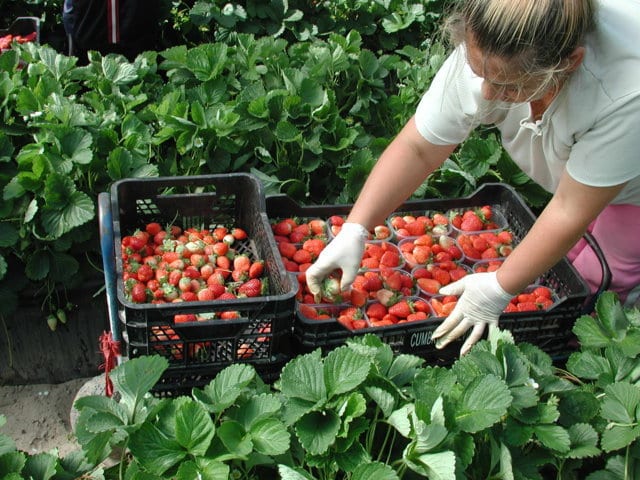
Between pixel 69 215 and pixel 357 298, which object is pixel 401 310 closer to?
pixel 357 298

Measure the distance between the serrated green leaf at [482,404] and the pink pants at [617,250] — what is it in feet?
3.30

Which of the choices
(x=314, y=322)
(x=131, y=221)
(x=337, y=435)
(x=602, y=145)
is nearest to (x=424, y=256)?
(x=314, y=322)

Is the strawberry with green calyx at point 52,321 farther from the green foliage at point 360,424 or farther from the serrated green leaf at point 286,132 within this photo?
the green foliage at point 360,424

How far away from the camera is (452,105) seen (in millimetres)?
2014

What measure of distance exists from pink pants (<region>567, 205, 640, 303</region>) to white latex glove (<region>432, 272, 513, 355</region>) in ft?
1.50

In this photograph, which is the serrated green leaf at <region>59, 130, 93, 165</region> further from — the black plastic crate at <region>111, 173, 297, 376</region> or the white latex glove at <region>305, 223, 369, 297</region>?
the white latex glove at <region>305, 223, 369, 297</region>

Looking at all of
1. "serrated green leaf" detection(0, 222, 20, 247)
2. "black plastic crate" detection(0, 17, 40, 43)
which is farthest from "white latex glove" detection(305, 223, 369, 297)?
"black plastic crate" detection(0, 17, 40, 43)

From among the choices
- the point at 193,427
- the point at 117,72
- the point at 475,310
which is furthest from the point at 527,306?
the point at 117,72

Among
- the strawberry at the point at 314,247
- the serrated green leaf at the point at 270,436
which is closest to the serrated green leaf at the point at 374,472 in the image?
the serrated green leaf at the point at 270,436

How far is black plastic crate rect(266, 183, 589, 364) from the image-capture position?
6.54 feet

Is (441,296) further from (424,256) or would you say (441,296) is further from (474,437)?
(474,437)

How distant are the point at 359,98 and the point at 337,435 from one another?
87.4 inches

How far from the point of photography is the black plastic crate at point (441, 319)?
1.99m

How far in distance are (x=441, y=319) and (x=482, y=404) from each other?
65cm
